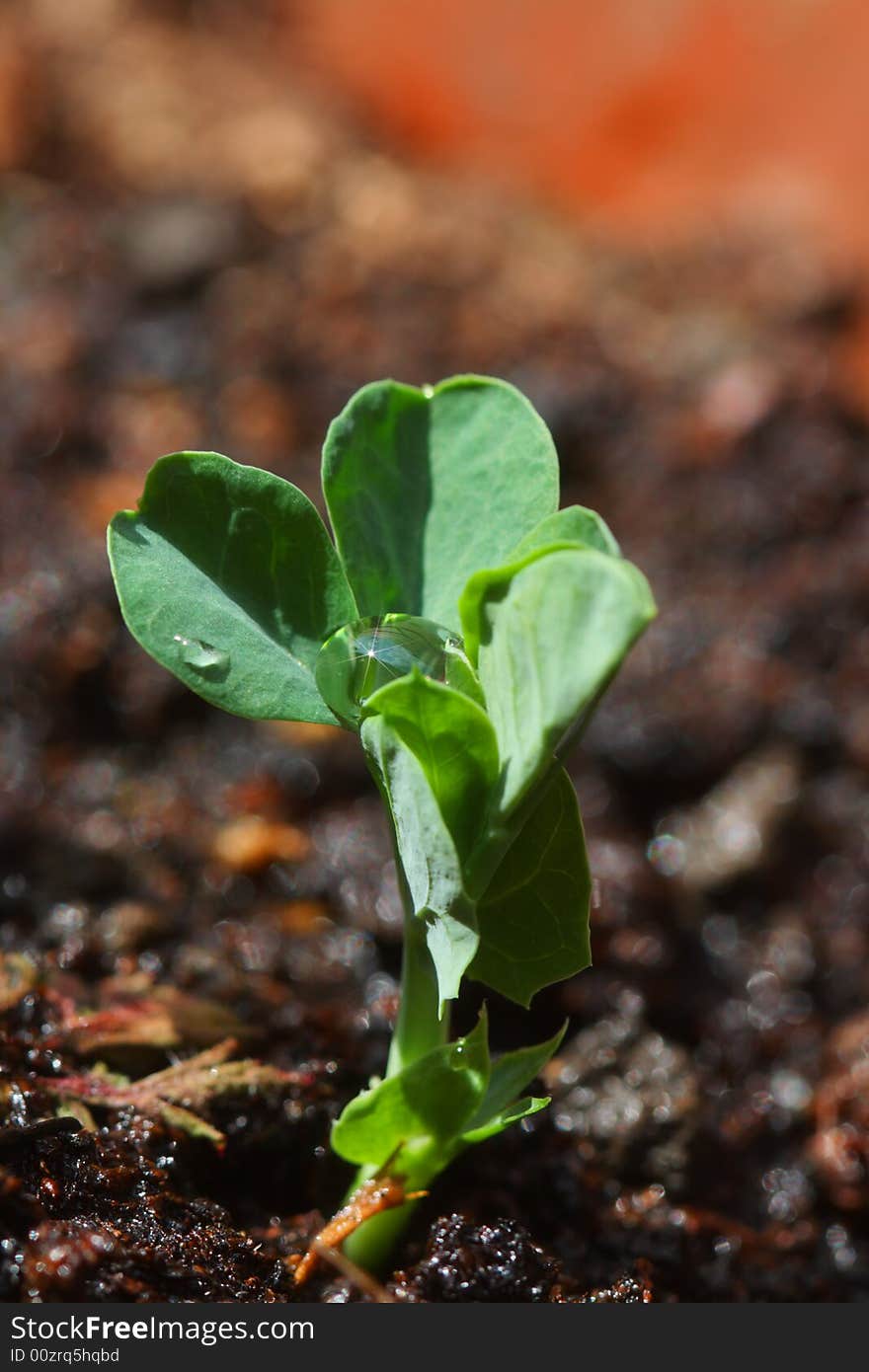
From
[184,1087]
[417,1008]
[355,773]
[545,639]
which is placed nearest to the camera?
[545,639]

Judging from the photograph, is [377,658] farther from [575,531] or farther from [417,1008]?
[417,1008]

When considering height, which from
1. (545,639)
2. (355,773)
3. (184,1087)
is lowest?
(355,773)

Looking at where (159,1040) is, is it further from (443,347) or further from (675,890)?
(443,347)

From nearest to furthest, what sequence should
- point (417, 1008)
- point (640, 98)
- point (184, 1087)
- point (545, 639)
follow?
1. point (545, 639)
2. point (417, 1008)
3. point (184, 1087)
4. point (640, 98)

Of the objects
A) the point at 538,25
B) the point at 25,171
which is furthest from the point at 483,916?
the point at 538,25

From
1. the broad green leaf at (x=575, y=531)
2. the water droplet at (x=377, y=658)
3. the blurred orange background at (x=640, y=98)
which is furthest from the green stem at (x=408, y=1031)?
the blurred orange background at (x=640, y=98)

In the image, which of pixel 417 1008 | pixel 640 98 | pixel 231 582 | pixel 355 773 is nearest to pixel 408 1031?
pixel 417 1008
